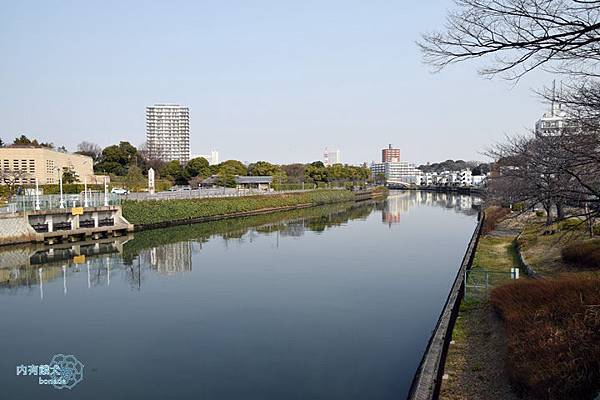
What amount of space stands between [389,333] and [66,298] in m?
8.20

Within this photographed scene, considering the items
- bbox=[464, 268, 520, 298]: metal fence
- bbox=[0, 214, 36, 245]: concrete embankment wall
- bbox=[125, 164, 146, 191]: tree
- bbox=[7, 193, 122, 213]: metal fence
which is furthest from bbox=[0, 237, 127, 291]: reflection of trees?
bbox=[125, 164, 146, 191]: tree

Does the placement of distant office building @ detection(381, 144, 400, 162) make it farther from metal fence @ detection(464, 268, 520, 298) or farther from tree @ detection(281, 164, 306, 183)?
metal fence @ detection(464, 268, 520, 298)

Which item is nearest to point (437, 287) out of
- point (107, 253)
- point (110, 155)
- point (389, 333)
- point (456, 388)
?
point (389, 333)

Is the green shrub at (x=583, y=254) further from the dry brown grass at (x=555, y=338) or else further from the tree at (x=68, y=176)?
the tree at (x=68, y=176)

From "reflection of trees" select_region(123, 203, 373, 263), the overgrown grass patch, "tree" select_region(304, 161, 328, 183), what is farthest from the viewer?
"tree" select_region(304, 161, 328, 183)

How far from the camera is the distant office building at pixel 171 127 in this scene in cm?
10144

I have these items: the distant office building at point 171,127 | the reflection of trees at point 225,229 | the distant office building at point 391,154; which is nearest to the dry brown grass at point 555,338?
the reflection of trees at point 225,229

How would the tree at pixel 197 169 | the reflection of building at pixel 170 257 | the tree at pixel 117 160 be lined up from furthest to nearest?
1. the tree at pixel 197 169
2. the tree at pixel 117 160
3. the reflection of building at pixel 170 257

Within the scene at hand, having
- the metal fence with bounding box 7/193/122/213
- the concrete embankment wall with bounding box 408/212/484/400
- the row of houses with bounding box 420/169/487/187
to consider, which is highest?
the row of houses with bounding box 420/169/487/187

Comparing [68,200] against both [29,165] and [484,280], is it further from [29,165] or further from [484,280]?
[484,280]

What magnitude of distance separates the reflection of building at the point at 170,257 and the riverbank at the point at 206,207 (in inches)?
237

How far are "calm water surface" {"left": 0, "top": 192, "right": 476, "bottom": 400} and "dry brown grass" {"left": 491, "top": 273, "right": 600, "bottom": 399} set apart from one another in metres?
1.81

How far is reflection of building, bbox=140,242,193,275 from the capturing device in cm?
1555

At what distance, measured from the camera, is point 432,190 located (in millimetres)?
89000
